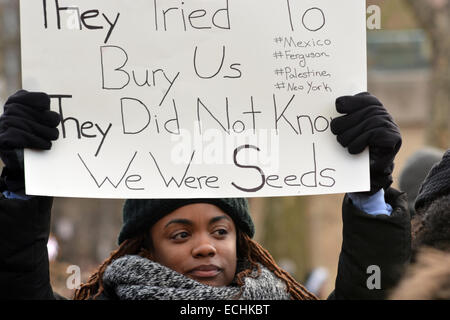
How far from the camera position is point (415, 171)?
543cm

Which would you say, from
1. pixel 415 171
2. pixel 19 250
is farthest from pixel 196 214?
pixel 415 171

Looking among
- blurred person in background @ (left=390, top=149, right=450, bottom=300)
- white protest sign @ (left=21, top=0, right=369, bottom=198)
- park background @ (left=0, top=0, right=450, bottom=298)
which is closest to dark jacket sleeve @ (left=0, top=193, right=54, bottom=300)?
white protest sign @ (left=21, top=0, right=369, bottom=198)

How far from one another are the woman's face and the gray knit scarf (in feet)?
0.15

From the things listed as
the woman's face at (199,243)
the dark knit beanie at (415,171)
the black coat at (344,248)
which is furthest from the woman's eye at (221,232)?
the dark knit beanie at (415,171)

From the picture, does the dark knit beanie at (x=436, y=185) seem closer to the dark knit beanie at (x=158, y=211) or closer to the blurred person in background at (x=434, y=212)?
the blurred person in background at (x=434, y=212)

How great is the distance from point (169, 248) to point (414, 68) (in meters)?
16.2

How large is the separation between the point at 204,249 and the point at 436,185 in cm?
78

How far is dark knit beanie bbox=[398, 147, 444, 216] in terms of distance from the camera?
5.34m

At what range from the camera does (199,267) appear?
3174 mm

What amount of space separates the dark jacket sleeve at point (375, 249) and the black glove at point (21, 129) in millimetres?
973

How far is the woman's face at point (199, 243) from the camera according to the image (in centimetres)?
318
